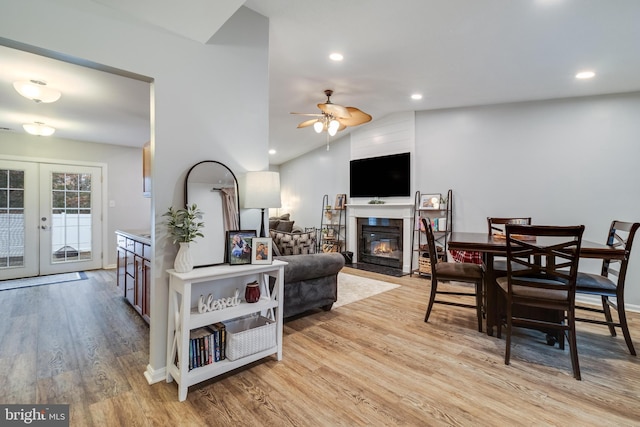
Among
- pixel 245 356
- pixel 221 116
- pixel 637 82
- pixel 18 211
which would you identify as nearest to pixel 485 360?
pixel 245 356

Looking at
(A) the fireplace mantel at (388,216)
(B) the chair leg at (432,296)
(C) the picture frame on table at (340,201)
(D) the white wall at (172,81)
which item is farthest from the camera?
(C) the picture frame on table at (340,201)

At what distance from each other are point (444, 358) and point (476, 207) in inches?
119

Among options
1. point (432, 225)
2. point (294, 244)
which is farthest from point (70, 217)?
point (432, 225)

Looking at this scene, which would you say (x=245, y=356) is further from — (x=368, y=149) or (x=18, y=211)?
A: (x=18, y=211)

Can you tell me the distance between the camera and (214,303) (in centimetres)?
205

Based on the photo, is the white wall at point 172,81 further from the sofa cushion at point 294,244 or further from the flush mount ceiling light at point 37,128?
the flush mount ceiling light at point 37,128

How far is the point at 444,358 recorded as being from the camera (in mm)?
2307

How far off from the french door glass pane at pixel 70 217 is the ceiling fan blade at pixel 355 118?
189 inches

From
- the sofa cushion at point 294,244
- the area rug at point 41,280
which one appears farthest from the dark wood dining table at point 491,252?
the area rug at point 41,280

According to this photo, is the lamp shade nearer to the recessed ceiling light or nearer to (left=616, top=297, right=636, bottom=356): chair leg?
(left=616, top=297, right=636, bottom=356): chair leg

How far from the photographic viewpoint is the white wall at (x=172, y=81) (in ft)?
5.39

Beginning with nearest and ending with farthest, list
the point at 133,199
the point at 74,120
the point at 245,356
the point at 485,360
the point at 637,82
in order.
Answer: the point at 245,356, the point at 485,360, the point at 637,82, the point at 74,120, the point at 133,199

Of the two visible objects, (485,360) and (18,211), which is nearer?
(485,360)

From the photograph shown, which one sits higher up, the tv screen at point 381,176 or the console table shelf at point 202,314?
the tv screen at point 381,176
